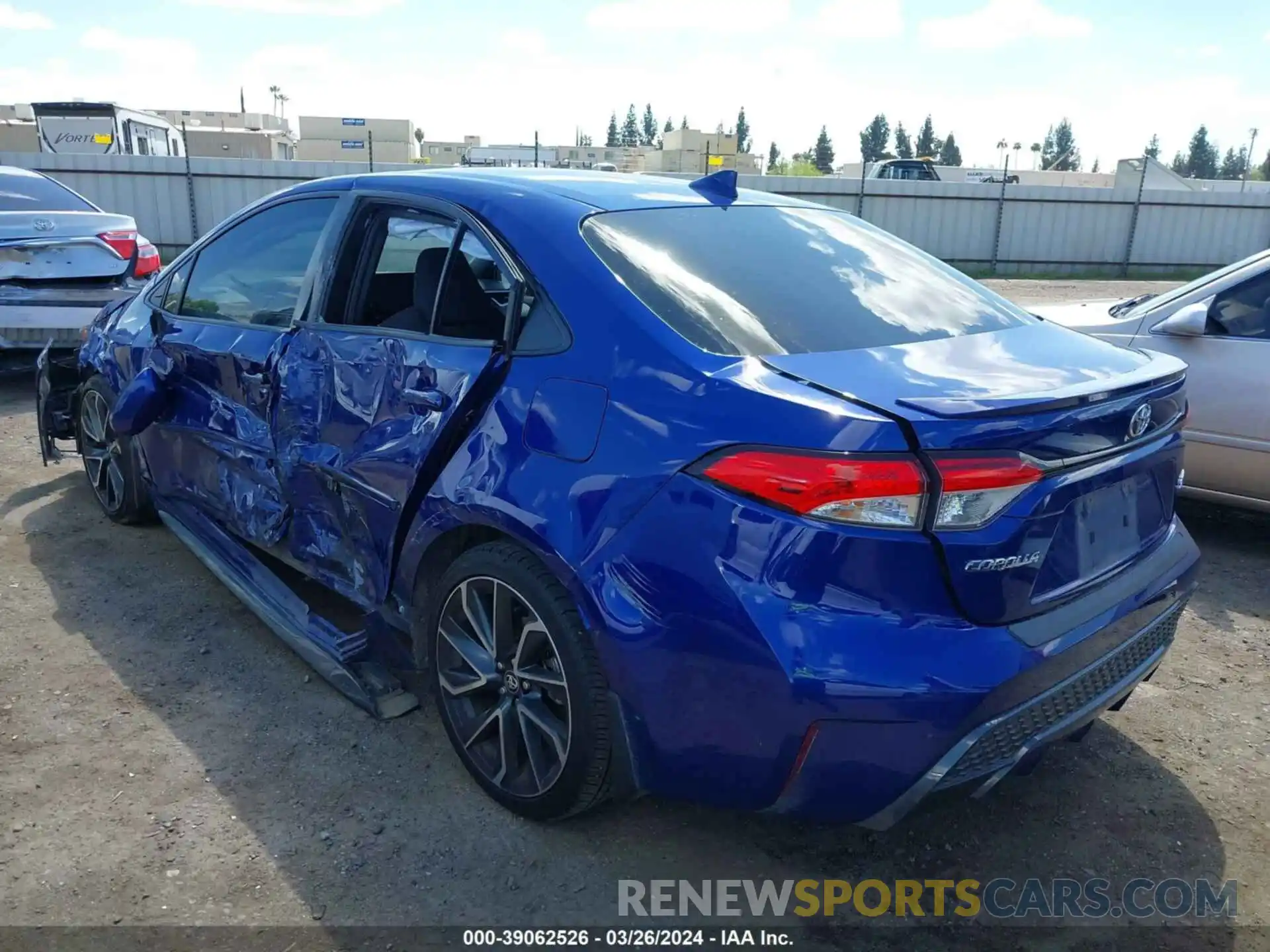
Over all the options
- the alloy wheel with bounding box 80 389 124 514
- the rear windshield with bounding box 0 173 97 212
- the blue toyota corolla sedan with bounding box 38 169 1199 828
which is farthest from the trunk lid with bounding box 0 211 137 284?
the blue toyota corolla sedan with bounding box 38 169 1199 828

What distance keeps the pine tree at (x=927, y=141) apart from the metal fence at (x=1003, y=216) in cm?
9269

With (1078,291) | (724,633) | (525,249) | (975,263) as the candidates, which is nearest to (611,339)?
(525,249)

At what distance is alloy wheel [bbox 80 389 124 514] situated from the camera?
4.77m

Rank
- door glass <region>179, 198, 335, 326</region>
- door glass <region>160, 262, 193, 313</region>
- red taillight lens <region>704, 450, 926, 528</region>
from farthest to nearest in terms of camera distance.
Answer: door glass <region>160, 262, 193, 313</region>, door glass <region>179, 198, 335, 326</region>, red taillight lens <region>704, 450, 926, 528</region>

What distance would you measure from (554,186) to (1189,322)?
3.37 metres

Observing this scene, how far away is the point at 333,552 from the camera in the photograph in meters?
3.29

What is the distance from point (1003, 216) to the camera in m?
22.2

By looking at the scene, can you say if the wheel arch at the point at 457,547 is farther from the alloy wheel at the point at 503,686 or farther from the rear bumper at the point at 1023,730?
the rear bumper at the point at 1023,730

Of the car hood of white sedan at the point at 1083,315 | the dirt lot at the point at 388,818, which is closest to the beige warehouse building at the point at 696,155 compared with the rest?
the car hood of white sedan at the point at 1083,315

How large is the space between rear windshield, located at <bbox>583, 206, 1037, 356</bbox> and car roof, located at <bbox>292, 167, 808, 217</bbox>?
0.08 metres

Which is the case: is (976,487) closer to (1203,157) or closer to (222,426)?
(222,426)

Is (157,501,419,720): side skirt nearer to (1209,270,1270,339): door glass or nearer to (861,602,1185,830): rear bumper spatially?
(861,602,1185,830): rear bumper

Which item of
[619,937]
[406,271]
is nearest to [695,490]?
[619,937]

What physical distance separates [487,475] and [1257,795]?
2.41 metres
